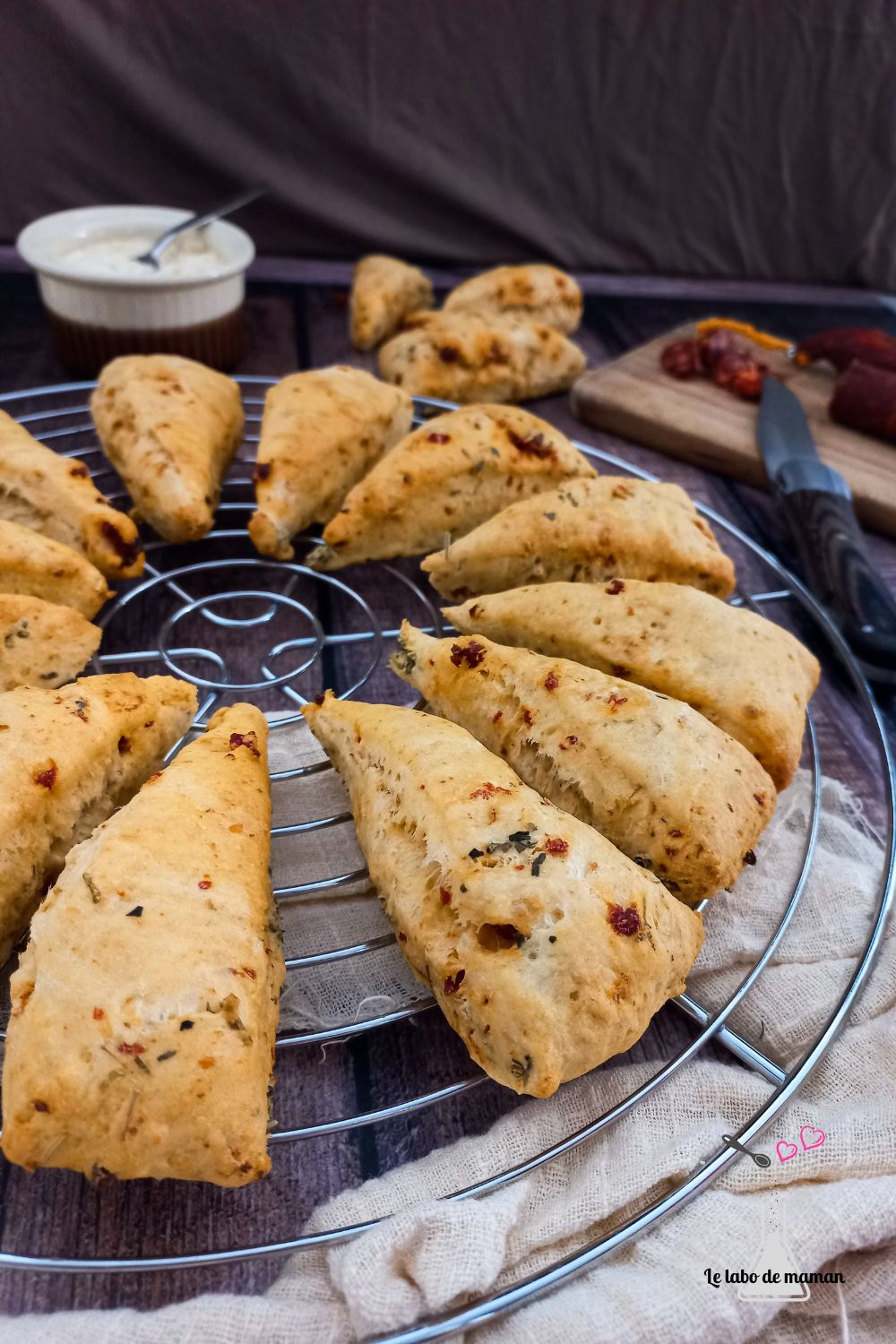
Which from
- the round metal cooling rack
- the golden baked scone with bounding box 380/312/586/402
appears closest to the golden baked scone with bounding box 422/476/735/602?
the round metal cooling rack

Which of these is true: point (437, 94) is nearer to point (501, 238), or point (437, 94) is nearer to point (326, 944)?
point (501, 238)

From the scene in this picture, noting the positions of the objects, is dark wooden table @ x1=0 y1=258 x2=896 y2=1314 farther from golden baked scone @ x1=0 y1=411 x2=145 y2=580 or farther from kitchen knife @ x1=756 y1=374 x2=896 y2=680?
golden baked scone @ x1=0 y1=411 x2=145 y2=580

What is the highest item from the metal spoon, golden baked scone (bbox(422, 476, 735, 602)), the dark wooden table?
the metal spoon

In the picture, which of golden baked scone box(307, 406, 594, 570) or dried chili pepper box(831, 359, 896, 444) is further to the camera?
dried chili pepper box(831, 359, 896, 444)

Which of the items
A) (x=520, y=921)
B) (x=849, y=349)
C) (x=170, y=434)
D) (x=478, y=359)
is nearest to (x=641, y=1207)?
(x=520, y=921)

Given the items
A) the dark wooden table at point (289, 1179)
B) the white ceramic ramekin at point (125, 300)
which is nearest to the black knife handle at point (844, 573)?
the dark wooden table at point (289, 1179)

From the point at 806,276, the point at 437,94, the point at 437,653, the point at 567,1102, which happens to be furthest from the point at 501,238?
the point at 567,1102
